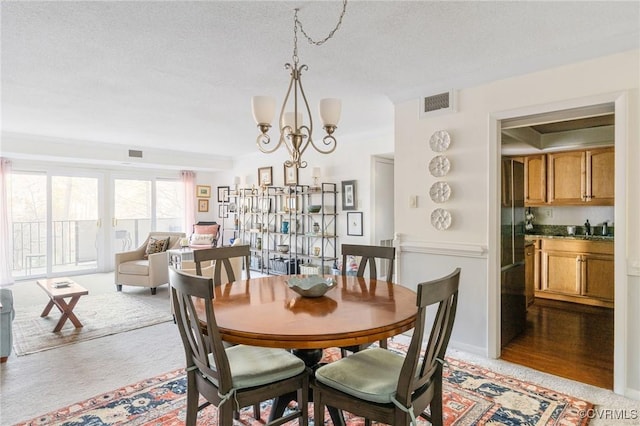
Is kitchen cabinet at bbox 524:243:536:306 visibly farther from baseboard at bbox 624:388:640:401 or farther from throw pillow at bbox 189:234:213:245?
throw pillow at bbox 189:234:213:245

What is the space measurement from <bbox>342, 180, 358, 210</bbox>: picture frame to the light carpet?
3.02 metres

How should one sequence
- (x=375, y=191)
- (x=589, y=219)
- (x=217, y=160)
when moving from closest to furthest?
(x=589, y=219) → (x=375, y=191) → (x=217, y=160)

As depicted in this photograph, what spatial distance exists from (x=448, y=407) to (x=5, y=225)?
7158mm

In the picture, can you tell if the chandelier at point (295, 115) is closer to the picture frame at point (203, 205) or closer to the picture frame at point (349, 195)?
the picture frame at point (349, 195)

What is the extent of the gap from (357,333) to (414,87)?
8.57 feet

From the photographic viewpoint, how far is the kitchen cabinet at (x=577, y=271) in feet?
15.1

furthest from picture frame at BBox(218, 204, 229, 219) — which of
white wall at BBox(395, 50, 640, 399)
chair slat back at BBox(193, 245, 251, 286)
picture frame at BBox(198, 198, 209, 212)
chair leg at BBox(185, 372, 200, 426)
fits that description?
chair leg at BBox(185, 372, 200, 426)

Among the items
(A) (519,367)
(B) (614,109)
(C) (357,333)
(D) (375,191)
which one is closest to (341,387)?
(C) (357,333)

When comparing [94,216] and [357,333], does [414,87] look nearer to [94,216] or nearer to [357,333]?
[357,333]

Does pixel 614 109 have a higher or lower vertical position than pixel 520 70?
lower

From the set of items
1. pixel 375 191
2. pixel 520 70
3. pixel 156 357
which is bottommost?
pixel 156 357

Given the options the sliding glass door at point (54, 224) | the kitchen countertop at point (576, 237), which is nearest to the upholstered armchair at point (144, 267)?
the sliding glass door at point (54, 224)

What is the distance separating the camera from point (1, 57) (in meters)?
2.66

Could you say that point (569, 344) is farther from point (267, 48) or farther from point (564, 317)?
point (267, 48)
